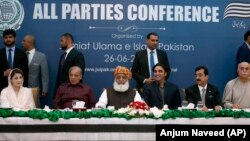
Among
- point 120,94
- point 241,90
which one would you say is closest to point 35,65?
point 120,94

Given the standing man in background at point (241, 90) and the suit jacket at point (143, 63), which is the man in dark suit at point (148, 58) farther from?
the standing man in background at point (241, 90)

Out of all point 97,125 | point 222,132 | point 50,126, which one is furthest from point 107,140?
point 222,132

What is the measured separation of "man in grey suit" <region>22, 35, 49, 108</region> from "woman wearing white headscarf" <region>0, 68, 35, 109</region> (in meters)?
2.04

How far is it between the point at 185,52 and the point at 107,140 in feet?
13.7

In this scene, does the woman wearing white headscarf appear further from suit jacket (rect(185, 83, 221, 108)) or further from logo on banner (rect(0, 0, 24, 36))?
logo on banner (rect(0, 0, 24, 36))

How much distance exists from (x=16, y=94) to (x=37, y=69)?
2134mm

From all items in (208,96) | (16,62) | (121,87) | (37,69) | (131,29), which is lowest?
(208,96)

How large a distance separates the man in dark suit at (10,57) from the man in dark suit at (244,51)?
136 inches

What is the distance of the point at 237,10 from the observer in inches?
360

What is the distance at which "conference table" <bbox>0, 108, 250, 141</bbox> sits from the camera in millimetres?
5199

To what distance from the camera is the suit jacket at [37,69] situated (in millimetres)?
8672

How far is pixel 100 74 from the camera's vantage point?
29.5 feet
